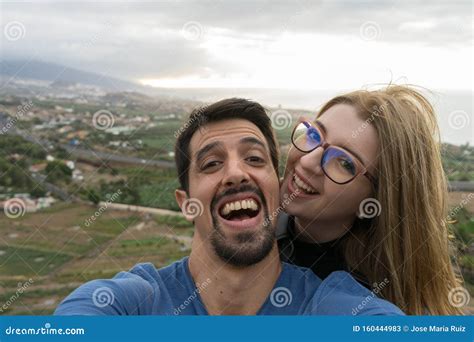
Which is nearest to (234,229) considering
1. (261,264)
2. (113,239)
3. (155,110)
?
(261,264)

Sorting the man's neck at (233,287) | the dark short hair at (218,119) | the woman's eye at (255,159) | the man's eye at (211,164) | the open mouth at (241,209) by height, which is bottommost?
the man's neck at (233,287)

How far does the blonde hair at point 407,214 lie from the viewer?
11.3ft

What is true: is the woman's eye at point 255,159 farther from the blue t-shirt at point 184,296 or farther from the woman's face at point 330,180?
the blue t-shirt at point 184,296

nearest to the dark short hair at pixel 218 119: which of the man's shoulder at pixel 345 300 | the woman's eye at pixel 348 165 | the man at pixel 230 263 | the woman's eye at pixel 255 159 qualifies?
the man at pixel 230 263

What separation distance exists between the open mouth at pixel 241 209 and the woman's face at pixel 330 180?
386 mm

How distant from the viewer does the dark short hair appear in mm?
3449

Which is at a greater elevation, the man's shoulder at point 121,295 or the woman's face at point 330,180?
the woman's face at point 330,180

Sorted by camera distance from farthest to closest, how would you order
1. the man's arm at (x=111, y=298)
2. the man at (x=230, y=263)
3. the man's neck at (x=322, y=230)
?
1. the man's neck at (x=322, y=230)
2. the man at (x=230, y=263)
3. the man's arm at (x=111, y=298)

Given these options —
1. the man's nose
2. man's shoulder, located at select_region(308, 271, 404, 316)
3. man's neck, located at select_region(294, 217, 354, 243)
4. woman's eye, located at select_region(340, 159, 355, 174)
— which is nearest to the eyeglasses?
woman's eye, located at select_region(340, 159, 355, 174)

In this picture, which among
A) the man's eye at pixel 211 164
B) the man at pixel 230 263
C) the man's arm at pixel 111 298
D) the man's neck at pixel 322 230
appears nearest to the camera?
the man's arm at pixel 111 298

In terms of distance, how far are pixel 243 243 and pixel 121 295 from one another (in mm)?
801

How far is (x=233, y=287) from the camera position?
3189 mm

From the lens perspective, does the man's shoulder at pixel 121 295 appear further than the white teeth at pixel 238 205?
No

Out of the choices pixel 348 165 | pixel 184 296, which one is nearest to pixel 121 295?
pixel 184 296
